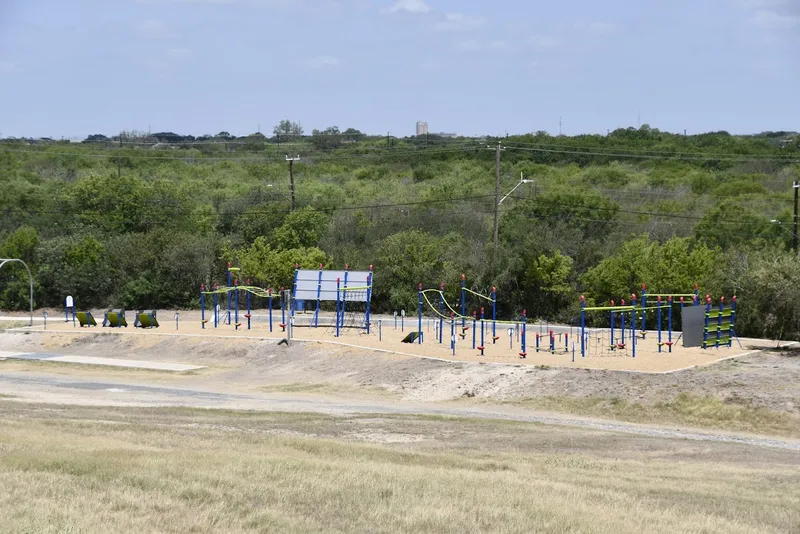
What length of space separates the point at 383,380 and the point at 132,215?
48682mm

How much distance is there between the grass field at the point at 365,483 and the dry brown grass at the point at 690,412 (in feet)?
16.4

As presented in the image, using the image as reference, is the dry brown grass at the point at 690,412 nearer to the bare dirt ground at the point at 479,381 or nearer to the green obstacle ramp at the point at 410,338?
the bare dirt ground at the point at 479,381

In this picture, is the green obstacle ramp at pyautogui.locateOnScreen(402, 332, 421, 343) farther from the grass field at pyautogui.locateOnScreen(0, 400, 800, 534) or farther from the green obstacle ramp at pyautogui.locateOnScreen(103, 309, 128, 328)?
the grass field at pyautogui.locateOnScreen(0, 400, 800, 534)

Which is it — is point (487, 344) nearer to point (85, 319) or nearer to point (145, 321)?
point (145, 321)

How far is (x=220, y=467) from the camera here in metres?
16.6

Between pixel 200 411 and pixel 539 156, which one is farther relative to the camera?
pixel 539 156

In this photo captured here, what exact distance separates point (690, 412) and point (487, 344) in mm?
15209

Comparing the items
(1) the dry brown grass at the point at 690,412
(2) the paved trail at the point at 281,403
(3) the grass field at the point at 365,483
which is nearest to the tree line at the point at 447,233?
(1) the dry brown grass at the point at 690,412

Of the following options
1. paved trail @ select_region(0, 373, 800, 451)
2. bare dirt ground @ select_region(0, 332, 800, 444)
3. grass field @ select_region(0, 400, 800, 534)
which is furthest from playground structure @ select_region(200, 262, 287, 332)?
grass field @ select_region(0, 400, 800, 534)

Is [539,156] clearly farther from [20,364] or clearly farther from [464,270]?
[20,364]

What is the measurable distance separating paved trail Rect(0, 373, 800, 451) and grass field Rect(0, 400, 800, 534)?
3840 mm

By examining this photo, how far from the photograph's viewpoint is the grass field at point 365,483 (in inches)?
531

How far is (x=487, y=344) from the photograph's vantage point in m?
45.9

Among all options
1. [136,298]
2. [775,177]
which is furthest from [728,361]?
[775,177]
